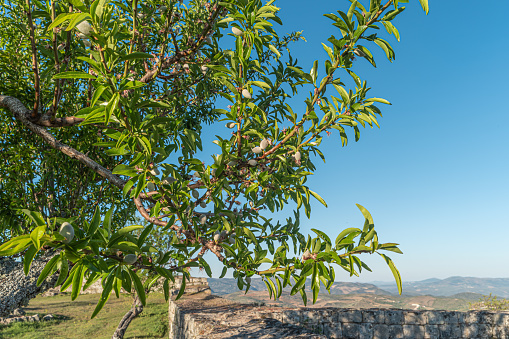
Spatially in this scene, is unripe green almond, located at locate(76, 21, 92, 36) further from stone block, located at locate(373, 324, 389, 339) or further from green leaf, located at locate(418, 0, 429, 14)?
stone block, located at locate(373, 324, 389, 339)

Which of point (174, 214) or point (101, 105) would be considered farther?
point (174, 214)

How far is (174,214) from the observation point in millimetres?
2311

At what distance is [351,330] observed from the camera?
239 inches

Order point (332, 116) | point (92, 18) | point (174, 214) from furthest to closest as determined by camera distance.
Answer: point (174, 214), point (332, 116), point (92, 18)

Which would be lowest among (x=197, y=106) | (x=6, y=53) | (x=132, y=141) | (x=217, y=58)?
(x=132, y=141)

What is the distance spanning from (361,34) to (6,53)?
473 cm

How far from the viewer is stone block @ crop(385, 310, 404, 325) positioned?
625 cm

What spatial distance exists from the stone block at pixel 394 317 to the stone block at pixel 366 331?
378 mm

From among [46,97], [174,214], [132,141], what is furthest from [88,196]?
[132,141]

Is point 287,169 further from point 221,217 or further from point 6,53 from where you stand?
point 6,53

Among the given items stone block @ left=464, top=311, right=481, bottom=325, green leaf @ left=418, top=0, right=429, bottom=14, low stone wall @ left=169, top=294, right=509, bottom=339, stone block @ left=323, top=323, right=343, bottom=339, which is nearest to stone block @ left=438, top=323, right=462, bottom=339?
low stone wall @ left=169, top=294, right=509, bottom=339

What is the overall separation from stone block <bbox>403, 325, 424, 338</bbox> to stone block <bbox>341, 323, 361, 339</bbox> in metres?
1.02

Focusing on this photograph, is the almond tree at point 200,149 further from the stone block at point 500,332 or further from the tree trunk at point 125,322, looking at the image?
the tree trunk at point 125,322

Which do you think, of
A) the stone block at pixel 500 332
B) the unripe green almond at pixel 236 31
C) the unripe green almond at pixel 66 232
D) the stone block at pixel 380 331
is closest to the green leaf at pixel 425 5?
the unripe green almond at pixel 236 31
